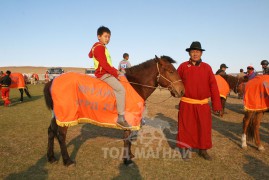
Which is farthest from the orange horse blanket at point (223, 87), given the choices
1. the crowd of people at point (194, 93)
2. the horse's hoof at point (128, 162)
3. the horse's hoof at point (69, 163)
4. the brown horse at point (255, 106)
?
the horse's hoof at point (69, 163)

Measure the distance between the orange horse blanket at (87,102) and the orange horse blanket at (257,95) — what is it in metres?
3.08

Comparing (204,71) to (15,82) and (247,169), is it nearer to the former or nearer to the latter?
→ (247,169)

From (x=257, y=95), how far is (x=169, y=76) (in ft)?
8.69

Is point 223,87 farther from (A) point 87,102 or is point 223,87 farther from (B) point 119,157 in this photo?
(A) point 87,102

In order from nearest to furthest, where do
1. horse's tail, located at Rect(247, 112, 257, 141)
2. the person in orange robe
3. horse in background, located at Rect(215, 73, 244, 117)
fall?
the person in orange robe < horse's tail, located at Rect(247, 112, 257, 141) < horse in background, located at Rect(215, 73, 244, 117)

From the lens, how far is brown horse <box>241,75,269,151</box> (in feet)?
18.6

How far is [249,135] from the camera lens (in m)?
5.95

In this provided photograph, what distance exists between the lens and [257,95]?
5762mm

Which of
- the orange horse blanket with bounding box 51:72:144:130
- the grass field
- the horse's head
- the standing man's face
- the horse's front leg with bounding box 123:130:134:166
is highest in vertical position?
the standing man's face

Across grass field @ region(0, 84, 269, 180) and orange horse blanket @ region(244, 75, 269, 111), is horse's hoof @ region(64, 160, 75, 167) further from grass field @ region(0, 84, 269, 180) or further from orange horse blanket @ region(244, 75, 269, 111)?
orange horse blanket @ region(244, 75, 269, 111)

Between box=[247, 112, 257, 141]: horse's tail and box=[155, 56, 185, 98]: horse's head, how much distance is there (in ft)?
8.02

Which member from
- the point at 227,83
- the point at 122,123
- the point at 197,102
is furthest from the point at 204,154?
the point at 227,83

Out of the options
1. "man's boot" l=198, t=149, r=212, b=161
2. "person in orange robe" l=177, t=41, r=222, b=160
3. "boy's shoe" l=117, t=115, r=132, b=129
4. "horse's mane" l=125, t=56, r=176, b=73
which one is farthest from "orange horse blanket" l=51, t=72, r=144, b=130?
"man's boot" l=198, t=149, r=212, b=161

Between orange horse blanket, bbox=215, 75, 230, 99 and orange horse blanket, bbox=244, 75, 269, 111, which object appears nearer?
orange horse blanket, bbox=244, 75, 269, 111
